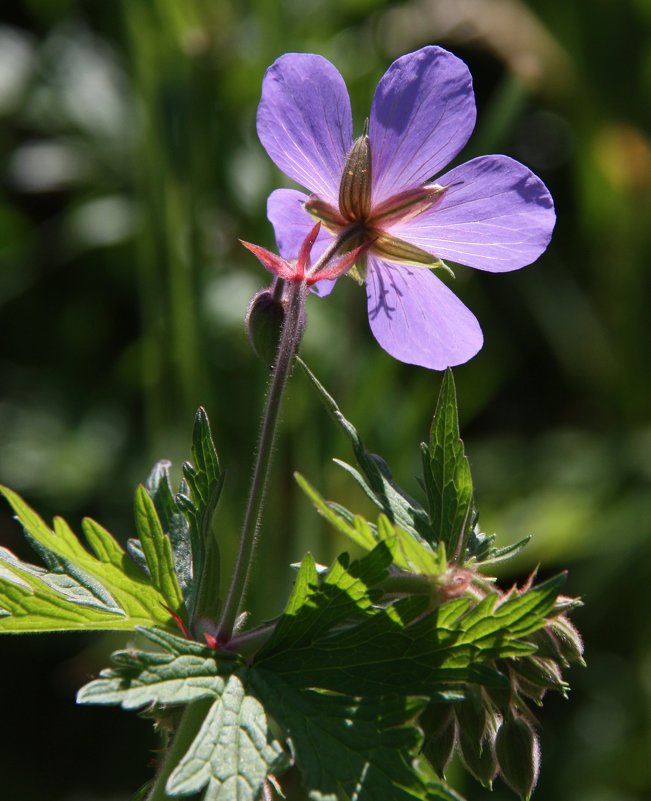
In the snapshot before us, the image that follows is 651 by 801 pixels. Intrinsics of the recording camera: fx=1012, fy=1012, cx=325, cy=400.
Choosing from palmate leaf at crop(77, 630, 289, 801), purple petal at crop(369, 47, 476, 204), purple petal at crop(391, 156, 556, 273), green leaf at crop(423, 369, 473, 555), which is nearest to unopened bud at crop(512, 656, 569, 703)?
green leaf at crop(423, 369, 473, 555)

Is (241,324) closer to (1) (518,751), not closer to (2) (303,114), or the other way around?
(2) (303,114)

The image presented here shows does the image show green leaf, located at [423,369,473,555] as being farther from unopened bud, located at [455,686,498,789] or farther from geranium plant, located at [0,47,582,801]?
unopened bud, located at [455,686,498,789]

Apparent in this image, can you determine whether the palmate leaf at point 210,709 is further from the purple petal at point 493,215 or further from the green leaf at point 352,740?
the purple petal at point 493,215

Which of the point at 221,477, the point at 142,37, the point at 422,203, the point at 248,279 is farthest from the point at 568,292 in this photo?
the point at 221,477

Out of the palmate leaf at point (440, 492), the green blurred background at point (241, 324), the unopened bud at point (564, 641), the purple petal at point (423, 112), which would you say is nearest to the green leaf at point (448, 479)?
the palmate leaf at point (440, 492)

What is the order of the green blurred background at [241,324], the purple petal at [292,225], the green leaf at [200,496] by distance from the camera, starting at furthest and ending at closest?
the green blurred background at [241,324] < the purple petal at [292,225] < the green leaf at [200,496]

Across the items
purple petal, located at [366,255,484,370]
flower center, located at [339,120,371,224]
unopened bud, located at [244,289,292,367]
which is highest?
flower center, located at [339,120,371,224]
